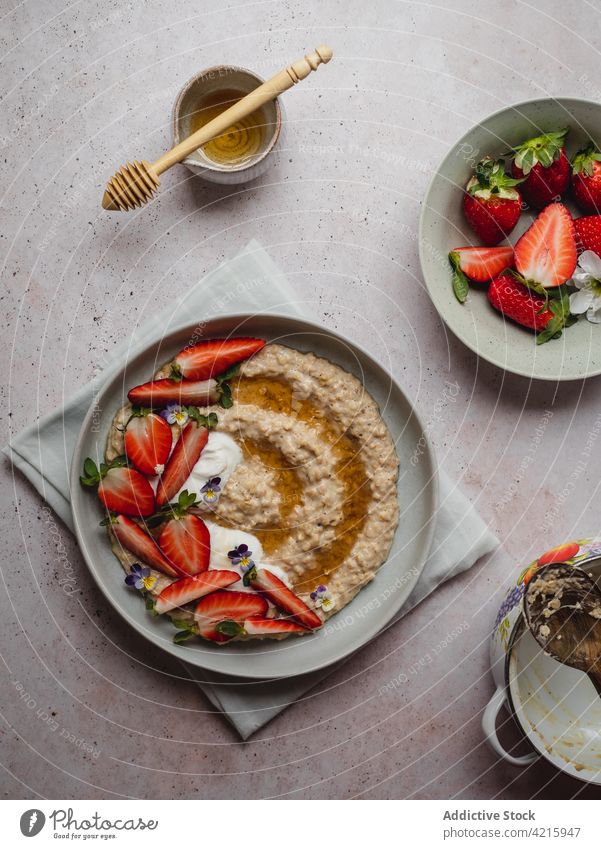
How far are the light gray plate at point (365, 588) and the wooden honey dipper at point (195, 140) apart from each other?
308 mm

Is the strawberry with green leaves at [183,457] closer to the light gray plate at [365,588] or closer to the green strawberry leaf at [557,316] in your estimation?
the light gray plate at [365,588]

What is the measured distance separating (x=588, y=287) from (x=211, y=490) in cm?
89

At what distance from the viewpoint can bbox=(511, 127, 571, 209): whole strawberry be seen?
5.00 feet

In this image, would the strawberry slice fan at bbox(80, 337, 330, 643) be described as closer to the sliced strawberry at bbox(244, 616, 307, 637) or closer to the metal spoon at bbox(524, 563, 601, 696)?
the sliced strawberry at bbox(244, 616, 307, 637)

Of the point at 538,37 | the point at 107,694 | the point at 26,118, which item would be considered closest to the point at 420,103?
the point at 538,37

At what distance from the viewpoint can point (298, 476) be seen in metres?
1.51

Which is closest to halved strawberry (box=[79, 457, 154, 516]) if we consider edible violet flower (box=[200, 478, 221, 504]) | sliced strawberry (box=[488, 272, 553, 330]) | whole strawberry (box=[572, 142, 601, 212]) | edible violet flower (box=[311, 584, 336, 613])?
edible violet flower (box=[200, 478, 221, 504])

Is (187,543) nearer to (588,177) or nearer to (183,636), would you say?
(183,636)

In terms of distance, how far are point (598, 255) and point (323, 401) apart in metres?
0.66

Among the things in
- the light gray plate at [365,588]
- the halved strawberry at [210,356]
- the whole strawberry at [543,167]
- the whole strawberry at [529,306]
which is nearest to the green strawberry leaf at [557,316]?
the whole strawberry at [529,306]

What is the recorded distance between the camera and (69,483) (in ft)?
4.94

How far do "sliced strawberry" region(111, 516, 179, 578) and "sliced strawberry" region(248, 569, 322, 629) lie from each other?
0.53 feet

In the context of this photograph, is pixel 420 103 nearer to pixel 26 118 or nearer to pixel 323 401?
pixel 323 401

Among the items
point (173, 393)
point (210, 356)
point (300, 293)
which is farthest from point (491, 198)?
point (173, 393)
